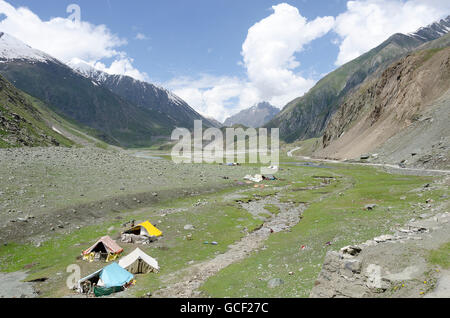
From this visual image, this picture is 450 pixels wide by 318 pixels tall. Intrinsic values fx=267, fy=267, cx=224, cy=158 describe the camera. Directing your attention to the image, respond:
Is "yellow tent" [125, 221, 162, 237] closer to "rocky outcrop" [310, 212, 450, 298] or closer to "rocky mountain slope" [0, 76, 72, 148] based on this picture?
"rocky outcrop" [310, 212, 450, 298]

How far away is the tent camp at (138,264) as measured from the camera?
26.8 meters

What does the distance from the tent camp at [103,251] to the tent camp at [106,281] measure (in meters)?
5.97

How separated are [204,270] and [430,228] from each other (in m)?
21.0

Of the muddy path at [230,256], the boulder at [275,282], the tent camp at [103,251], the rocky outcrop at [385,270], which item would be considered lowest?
the muddy path at [230,256]

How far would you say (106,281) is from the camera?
23281 mm

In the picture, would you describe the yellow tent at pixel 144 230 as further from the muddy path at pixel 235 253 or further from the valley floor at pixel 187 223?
the muddy path at pixel 235 253

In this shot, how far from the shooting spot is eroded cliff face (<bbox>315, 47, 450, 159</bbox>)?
4818 inches

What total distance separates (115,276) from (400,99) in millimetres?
153801

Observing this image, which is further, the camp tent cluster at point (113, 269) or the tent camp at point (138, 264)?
the tent camp at point (138, 264)

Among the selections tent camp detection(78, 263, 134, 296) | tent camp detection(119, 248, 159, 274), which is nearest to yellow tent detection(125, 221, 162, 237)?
tent camp detection(119, 248, 159, 274)

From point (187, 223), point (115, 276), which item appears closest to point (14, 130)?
point (187, 223)

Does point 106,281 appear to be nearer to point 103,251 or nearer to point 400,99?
point 103,251

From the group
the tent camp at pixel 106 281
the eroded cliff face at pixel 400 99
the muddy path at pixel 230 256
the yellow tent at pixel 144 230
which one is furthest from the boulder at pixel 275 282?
the eroded cliff face at pixel 400 99
